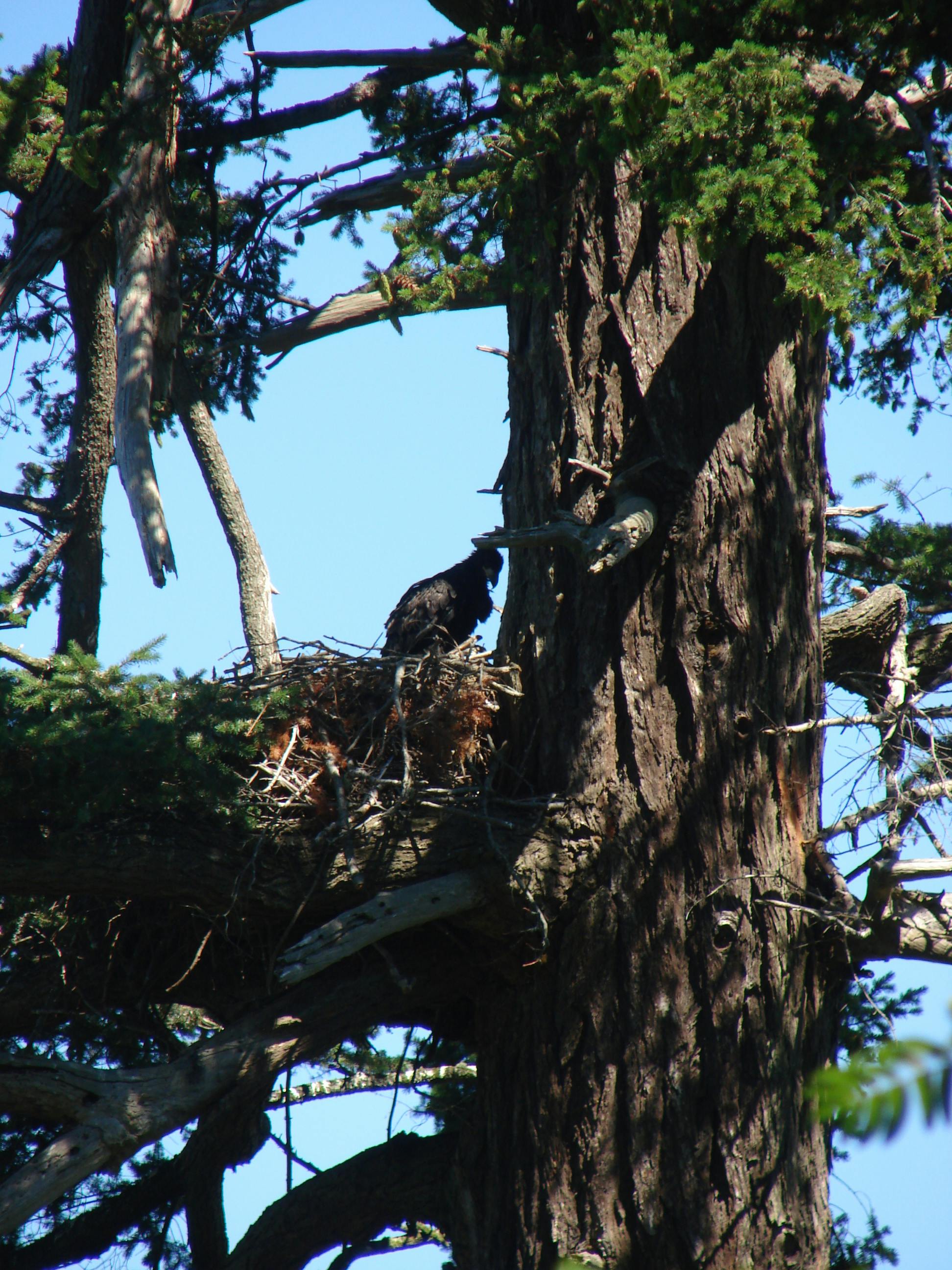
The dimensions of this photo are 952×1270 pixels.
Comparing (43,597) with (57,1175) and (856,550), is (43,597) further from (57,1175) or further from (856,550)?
(856,550)

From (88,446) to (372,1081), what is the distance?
4.28 meters

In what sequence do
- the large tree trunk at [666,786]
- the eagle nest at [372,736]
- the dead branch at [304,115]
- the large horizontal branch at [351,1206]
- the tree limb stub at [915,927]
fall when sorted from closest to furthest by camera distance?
the large tree trunk at [666,786], the tree limb stub at [915,927], the eagle nest at [372,736], the large horizontal branch at [351,1206], the dead branch at [304,115]

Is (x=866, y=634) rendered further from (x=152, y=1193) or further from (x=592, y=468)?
(x=152, y=1193)

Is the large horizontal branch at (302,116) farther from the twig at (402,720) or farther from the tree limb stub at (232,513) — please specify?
the twig at (402,720)

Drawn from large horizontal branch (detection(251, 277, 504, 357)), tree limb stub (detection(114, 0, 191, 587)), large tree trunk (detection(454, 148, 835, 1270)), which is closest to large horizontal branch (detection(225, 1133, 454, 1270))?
large tree trunk (detection(454, 148, 835, 1270))

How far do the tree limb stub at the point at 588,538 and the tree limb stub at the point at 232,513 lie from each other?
3.51m

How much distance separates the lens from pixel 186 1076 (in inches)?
154

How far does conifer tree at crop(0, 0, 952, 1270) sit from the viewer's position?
368 cm

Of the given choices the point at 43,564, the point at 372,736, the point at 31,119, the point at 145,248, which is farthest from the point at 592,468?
the point at 31,119

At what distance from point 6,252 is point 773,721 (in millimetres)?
5577

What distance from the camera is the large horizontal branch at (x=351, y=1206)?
452 centimetres

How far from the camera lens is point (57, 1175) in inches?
139

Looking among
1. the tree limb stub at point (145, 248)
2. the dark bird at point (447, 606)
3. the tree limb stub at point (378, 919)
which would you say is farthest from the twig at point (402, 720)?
the dark bird at point (447, 606)

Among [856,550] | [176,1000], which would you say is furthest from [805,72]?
[176,1000]
